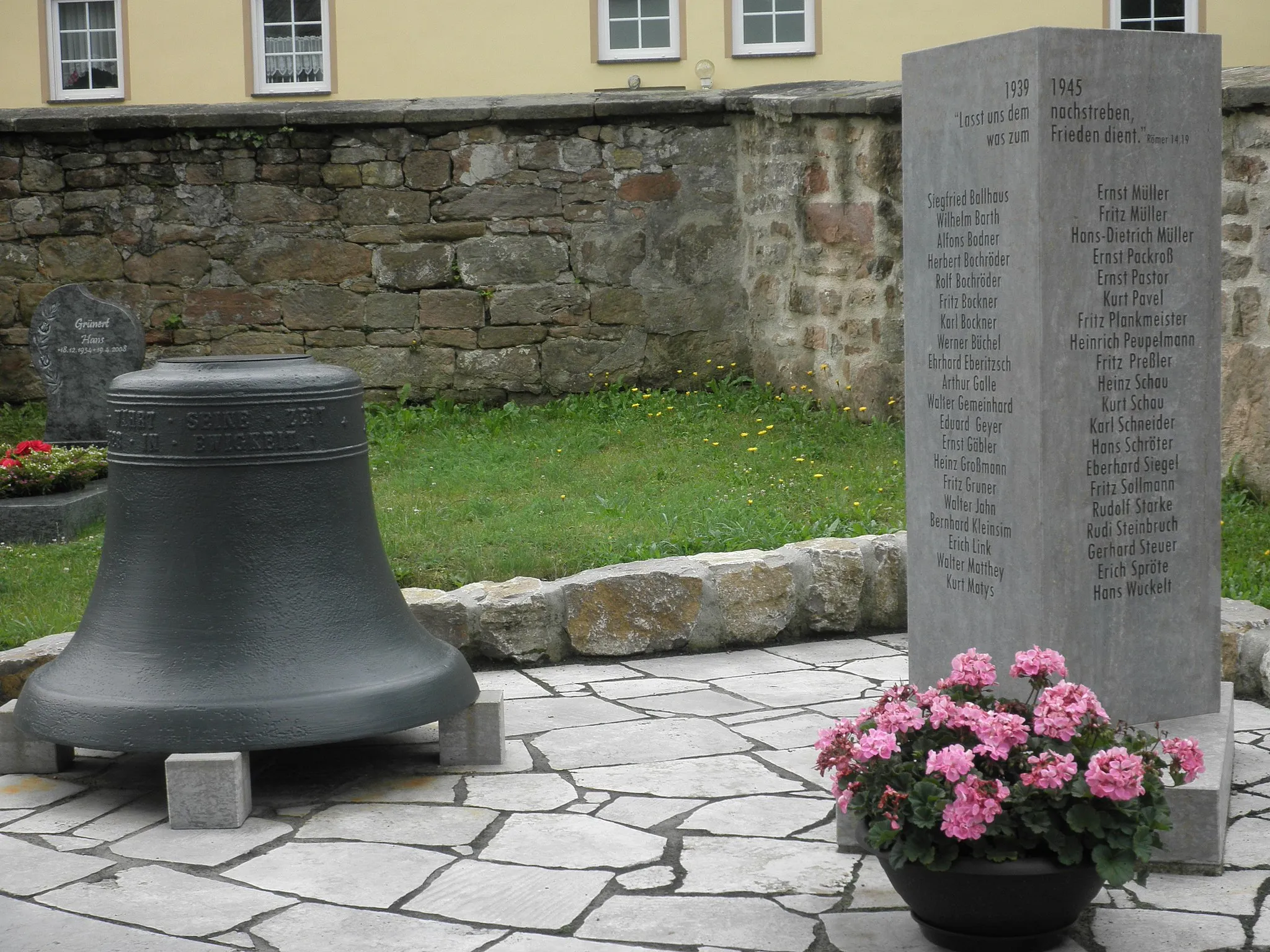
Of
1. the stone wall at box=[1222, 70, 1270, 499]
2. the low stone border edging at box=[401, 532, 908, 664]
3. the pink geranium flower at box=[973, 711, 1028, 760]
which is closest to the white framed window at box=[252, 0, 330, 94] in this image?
the stone wall at box=[1222, 70, 1270, 499]

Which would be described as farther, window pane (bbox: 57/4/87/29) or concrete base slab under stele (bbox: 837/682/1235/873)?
window pane (bbox: 57/4/87/29)

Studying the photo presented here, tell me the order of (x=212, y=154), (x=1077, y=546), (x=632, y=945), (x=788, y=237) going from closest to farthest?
1. (x=632, y=945)
2. (x=1077, y=546)
3. (x=788, y=237)
4. (x=212, y=154)

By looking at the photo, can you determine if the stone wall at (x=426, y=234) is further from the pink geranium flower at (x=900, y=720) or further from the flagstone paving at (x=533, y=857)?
the pink geranium flower at (x=900, y=720)

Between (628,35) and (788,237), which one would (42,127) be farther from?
(628,35)

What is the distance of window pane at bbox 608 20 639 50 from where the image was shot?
1419 cm

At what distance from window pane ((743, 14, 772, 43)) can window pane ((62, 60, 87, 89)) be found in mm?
6515

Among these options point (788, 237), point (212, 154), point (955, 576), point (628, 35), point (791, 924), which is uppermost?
point (628, 35)

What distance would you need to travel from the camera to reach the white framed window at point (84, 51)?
14805 millimetres

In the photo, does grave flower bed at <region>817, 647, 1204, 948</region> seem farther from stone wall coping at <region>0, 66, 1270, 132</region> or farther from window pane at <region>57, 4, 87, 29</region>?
window pane at <region>57, 4, 87, 29</region>

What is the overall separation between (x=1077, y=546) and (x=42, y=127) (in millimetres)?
8265

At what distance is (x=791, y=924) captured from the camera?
3.06 meters

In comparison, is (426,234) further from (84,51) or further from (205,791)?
(84,51)

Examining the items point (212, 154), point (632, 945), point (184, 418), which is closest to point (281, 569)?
point (184, 418)

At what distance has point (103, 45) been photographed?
1484cm
